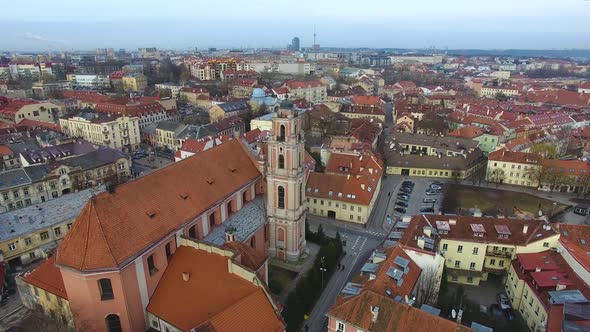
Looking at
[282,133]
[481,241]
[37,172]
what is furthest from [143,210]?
[37,172]

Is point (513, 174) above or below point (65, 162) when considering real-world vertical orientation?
below

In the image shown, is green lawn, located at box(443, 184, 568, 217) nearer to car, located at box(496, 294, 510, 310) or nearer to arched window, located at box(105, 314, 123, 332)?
car, located at box(496, 294, 510, 310)

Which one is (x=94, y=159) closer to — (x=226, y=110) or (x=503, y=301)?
(x=226, y=110)

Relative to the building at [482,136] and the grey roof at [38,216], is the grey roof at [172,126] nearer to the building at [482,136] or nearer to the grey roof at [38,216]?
the grey roof at [38,216]

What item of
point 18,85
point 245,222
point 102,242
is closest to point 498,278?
point 245,222

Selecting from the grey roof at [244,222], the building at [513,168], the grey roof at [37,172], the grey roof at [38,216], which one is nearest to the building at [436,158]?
the building at [513,168]

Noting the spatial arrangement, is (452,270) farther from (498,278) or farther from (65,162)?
(65,162)
